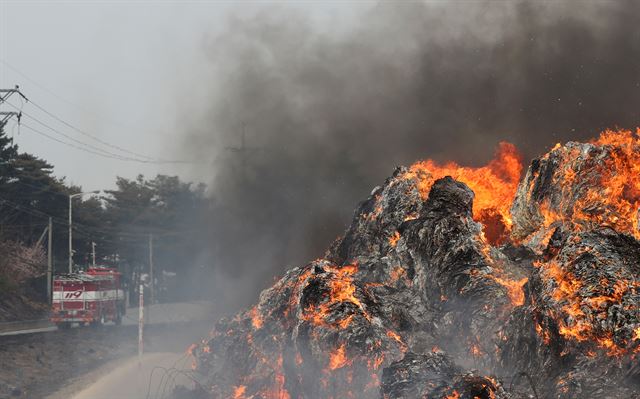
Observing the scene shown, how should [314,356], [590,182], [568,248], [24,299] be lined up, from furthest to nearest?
[24,299] → [590,182] → [314,356] → [568,248]

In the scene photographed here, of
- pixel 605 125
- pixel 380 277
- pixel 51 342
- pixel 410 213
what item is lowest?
pixel 51 342

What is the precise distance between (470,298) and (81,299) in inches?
1222

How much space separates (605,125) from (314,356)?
1720 cm

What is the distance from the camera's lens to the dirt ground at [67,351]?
85.1 feet

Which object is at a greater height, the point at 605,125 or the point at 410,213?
the point at 605,125

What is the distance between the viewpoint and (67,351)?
3322 centimetres

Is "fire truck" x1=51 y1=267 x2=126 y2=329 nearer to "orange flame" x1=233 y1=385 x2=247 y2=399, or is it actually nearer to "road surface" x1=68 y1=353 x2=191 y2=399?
"road surface" x1=68 y1=353 x2=191 y2=399

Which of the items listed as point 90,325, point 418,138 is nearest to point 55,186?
point 90,325

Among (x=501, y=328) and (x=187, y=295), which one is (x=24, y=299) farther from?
(x=501, y=328)

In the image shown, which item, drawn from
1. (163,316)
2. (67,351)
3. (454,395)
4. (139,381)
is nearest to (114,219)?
(163,316)

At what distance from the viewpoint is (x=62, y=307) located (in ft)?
136

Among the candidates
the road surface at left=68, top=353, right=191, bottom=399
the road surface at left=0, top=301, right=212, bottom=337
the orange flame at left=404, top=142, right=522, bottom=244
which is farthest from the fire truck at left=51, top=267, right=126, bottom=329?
the orange flame at left=404, top=142, right=522, bottom=244

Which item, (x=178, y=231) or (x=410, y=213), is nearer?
(x=410, y=213)

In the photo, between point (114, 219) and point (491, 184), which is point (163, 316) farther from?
point (491, 184)
